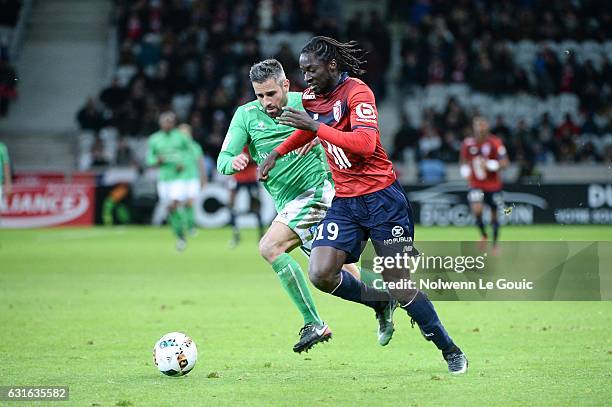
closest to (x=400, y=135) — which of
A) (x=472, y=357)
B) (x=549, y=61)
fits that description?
(x=549, y=61)

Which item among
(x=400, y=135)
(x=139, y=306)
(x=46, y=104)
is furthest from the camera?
(x=46, y=104)

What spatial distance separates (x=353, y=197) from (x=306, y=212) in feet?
3.14

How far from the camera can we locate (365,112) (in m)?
7.09

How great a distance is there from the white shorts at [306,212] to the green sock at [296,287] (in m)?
0.34

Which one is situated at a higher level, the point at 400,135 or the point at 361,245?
the point at 361,245

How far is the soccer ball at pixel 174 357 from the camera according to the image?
23.2 feet

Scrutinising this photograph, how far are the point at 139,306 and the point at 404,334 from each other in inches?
131

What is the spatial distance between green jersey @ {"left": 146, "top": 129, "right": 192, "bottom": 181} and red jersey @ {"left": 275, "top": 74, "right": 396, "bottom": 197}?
12.7 meters

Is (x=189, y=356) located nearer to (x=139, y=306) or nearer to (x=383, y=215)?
(x=383, y=215)

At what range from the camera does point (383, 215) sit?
732 centimetres

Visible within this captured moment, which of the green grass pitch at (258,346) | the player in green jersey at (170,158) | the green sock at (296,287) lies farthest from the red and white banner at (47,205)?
the green sock at (296,287)

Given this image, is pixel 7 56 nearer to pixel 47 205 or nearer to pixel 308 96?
pixel 47 205

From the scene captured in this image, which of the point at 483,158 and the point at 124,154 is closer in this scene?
the point at 483,158

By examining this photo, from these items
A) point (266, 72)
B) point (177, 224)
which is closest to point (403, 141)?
point (177, 224)
